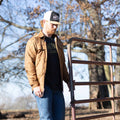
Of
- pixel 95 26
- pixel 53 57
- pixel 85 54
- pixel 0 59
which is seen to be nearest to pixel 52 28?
pixel 53 57

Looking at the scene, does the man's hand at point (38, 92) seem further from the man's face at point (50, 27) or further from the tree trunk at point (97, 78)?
the tree trunk at point (97, 78)

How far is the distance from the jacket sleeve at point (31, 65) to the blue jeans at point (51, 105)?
0.50ft

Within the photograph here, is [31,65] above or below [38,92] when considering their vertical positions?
above

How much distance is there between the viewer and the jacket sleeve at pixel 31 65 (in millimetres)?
2636

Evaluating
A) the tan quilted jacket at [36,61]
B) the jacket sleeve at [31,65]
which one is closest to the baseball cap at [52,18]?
the tan quilted jacket at [36,61]

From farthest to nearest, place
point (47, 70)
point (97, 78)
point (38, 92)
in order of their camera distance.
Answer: point (97, 78)
point (47, 70)
point (38, 92)

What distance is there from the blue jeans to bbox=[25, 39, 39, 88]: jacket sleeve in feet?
0.50

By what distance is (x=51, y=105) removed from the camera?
8.61 ft

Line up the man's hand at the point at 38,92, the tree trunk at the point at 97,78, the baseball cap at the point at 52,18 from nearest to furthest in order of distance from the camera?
1. the man's hand at the point at 38,92
2. the baseball cap at the point at 52,18
3. the tree trunk at the point at 97,78

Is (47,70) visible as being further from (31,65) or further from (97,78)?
(97,78)

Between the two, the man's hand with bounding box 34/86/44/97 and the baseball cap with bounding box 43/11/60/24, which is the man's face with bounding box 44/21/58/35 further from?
the man's hand with bounding box 34/86/44/97

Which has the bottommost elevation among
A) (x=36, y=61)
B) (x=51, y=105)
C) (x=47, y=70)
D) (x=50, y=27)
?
(x=51, y=105)

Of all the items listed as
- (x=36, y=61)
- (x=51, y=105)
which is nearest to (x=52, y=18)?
(x=36, y=61)

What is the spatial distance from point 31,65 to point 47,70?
0.18 meters
